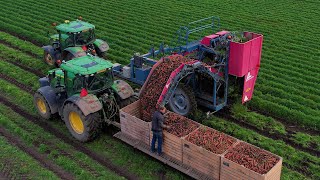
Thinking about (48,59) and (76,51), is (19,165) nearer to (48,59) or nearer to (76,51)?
(76,51)

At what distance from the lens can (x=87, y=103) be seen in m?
10.4

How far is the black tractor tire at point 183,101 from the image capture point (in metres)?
11.7

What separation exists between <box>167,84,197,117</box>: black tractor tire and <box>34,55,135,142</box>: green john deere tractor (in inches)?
56.7

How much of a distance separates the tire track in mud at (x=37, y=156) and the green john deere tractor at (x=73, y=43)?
448cm

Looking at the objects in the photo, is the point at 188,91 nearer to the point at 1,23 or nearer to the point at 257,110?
the point at 257,110

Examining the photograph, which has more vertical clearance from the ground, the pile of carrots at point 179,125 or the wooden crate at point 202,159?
the pile of carrots at point 179,125

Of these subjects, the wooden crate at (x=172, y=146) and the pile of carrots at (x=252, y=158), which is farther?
the wooden crate at (x=172, y=146)

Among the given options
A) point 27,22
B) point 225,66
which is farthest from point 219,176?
point 27,22

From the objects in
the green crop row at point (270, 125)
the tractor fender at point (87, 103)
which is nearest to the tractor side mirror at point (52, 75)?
the tractor fender at point (87, 103)

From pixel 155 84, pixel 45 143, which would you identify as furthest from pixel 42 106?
pixel 155 84

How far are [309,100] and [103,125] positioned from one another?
727 cm

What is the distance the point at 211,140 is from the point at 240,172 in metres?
1.25

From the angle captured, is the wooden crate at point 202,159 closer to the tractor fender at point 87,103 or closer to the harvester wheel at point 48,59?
the tractor fender at point 87,103

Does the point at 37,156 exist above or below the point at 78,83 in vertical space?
below
